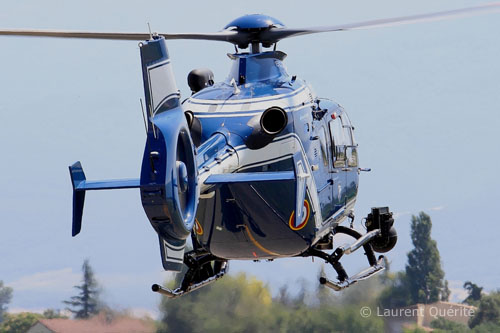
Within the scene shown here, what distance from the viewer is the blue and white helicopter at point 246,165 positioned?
1628 centimetres

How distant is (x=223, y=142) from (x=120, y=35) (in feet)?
6.56

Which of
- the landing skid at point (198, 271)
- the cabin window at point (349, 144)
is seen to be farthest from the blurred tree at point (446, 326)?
the landing skid at point (198, 271)

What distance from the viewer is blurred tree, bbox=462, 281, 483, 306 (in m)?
35.1

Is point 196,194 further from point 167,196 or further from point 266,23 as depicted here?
point 266,23

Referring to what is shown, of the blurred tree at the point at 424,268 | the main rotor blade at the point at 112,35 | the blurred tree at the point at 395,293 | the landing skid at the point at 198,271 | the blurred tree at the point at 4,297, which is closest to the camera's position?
the main rotor blade at the point at 112,35

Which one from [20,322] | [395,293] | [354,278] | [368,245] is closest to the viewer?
[354,278]

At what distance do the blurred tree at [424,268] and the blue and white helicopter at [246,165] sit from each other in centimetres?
1061

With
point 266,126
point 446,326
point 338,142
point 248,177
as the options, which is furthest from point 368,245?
point 446,326

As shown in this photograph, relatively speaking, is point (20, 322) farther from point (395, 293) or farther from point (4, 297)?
point (395, 293)

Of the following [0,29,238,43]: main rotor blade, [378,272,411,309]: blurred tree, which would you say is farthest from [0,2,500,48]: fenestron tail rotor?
[378,272,411,309]: blurred tree

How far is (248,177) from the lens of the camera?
1747 centimetres

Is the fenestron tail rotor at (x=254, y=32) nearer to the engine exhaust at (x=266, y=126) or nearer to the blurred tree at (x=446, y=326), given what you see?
the engine exhaust at (x=266, y=126)

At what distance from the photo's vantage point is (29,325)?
31188 millimetres

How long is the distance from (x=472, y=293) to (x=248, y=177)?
19973mm
